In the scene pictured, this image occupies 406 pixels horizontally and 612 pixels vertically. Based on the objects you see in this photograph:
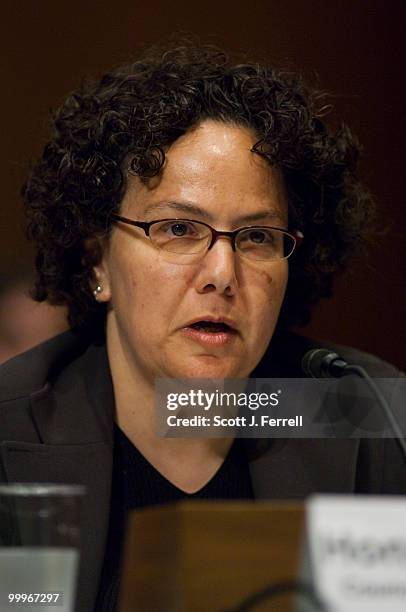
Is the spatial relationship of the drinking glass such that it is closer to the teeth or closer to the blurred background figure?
the teeth

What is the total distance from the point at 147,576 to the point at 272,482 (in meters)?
0.65

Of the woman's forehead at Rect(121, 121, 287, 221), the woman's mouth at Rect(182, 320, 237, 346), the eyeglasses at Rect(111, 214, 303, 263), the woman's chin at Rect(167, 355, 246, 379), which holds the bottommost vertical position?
the woman's chin at Rect(167, 355, 246, 379)

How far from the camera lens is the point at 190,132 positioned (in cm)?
136

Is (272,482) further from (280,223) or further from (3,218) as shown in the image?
(3,218)

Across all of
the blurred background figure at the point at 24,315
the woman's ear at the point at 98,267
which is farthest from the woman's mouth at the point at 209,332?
the blurred background figure at the point at 24,315

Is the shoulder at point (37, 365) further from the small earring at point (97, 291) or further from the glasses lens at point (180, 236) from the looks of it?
the glasses lens at point (180, 236)

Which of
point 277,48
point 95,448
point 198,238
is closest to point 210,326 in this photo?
point 198,238

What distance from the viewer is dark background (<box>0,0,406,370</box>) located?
1.71 m

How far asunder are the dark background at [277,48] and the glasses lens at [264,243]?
31 centimetres

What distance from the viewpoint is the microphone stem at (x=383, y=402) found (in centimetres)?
118

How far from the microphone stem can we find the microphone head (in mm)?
23

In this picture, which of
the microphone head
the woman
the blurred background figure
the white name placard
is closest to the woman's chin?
the woman

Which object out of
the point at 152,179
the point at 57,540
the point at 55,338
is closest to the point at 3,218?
A: the point at 55,338

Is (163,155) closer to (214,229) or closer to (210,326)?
(214,229)
